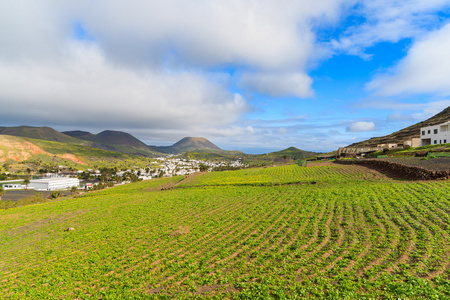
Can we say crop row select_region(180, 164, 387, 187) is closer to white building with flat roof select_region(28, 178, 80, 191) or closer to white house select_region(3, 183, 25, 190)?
white building with flat roof select_region(28, 178, 80, 191)

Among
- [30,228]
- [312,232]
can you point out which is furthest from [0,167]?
[312,232]

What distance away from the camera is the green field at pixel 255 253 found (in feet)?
30.7

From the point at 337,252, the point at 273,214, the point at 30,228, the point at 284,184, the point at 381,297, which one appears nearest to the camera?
the point at 381,297

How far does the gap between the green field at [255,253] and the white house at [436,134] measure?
2157 inches

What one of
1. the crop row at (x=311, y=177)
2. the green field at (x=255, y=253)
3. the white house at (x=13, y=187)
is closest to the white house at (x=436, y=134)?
the crop row at (x=311, y=177)

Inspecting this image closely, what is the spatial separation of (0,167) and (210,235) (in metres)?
277

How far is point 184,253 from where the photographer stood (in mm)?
13836

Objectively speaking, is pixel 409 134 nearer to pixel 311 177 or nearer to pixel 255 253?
pixel 311 177

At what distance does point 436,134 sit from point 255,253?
271ft

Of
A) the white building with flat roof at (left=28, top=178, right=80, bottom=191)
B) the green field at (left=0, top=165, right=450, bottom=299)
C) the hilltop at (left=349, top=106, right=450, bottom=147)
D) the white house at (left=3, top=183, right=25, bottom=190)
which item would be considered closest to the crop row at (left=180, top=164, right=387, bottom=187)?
the green field at (left=0, top=165, right=450, bottom=299)

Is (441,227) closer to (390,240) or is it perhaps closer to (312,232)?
(390,240)

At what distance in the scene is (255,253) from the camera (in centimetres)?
1287

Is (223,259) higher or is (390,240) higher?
(390,240)

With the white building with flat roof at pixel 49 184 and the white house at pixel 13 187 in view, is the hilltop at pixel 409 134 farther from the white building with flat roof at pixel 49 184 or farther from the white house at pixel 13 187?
the white house at pixel 13 187
